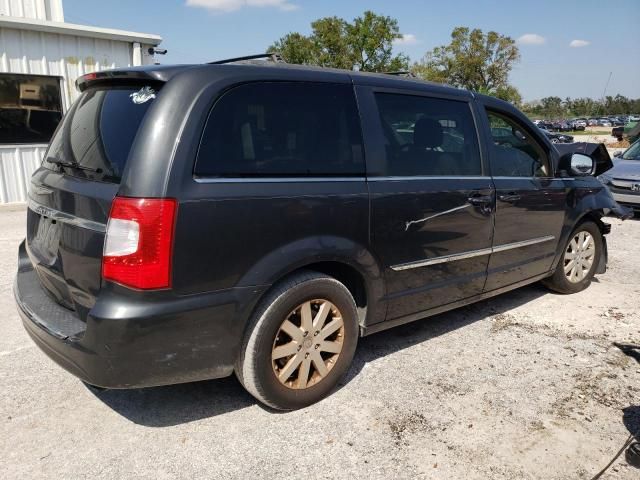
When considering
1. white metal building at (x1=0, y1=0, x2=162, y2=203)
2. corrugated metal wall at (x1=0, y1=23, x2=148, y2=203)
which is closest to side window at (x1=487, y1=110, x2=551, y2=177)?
white metal building at (x1=0, y1=0, x2=162, y2=203)

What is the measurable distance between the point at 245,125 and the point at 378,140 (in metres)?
0.90

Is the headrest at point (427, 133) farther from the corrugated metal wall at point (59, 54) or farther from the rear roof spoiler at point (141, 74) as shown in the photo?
the corrugated metal wall at point (59, 54)

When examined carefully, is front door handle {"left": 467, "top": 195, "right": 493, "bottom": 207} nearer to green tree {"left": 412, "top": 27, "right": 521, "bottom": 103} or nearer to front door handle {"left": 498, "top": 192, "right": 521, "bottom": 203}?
front door handle {"left": 498, "top": 192, "right": 521, "bottom": 203}

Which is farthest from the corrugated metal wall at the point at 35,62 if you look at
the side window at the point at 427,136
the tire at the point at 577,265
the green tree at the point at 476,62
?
the green tree at the point at 476,62

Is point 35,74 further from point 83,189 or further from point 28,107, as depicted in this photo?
point 83,189

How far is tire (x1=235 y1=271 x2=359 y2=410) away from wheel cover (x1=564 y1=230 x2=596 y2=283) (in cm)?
282

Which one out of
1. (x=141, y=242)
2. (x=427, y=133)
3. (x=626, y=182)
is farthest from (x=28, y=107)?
(x=626, y=182)

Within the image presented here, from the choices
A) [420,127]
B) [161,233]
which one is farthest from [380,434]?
[420,127]

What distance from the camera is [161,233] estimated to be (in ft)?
7.42

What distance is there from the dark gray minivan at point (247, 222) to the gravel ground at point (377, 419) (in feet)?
1.00

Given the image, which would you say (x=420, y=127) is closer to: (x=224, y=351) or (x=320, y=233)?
(x=320, y=233)

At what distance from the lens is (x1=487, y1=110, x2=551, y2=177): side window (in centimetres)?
394

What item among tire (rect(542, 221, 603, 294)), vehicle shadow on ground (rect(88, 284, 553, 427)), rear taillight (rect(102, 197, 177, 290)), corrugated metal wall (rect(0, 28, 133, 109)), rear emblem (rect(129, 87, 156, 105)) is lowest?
vehicle shadow on ground (rect(88, 284, 553, 427))

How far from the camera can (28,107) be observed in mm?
8875
